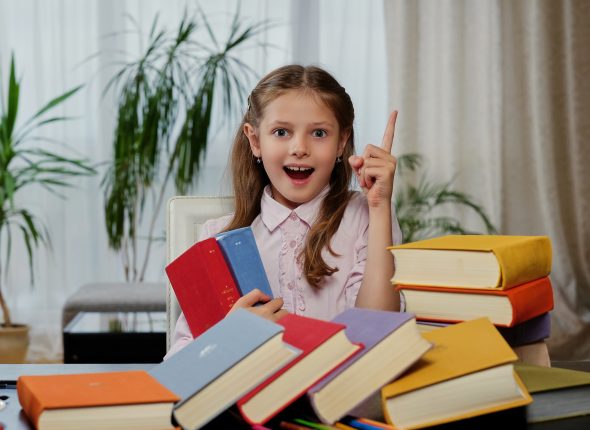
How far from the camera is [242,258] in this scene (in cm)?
118

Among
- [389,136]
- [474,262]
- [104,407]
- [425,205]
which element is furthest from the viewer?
[425,205]

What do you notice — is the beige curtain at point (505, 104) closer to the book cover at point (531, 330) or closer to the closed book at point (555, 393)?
the book cover at point (531, 330)

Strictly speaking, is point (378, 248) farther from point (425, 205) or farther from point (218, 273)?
point (425, 205)

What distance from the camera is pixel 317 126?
5.19ft

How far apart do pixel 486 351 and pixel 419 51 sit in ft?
11.9

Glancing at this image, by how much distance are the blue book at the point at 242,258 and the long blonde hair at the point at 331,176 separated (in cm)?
40

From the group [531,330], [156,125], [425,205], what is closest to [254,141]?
[531,330]

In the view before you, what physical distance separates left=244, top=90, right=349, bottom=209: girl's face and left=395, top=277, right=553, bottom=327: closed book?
1.60ft

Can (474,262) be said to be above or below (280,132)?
below

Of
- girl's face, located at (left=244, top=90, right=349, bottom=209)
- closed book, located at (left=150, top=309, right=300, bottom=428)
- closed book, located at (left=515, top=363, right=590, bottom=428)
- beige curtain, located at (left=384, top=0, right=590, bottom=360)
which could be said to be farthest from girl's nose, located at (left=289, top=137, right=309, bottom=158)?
beige curtain, located at (left=384, top=0, right=590, bottom=360)

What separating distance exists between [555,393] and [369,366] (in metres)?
0.24

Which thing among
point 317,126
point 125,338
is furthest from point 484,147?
point 317,126

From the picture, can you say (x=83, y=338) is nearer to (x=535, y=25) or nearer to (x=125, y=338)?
(x=125, y=338)

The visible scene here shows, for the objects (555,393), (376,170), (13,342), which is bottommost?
(13,342)
